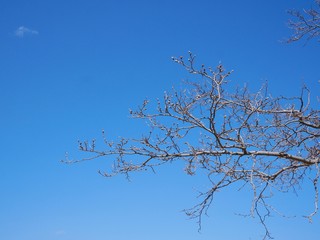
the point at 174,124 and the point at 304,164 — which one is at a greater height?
the point at 174,124

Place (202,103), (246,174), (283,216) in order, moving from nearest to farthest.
Answer: 1. (283,216)
2. (202,103)
3. (246,174)

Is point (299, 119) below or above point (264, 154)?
above

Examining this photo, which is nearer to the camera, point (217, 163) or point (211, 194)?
point (217, 163)

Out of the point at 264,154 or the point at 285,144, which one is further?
the point at 285,144

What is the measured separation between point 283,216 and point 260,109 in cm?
161

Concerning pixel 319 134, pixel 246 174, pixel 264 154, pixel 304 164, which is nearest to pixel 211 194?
pixel 246 174

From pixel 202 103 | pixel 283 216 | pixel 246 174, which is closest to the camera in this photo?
pixel 283 216

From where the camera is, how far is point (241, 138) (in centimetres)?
579

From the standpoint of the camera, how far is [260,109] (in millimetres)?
5887

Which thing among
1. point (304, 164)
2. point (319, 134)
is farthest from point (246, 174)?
point (319, 134)

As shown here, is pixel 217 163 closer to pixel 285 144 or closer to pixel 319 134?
pixel 285 144

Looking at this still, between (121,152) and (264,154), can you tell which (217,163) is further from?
(121,152)

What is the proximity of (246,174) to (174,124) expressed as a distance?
1415 millimetres

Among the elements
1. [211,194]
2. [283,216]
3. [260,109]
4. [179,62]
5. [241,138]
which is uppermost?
[179,62]
